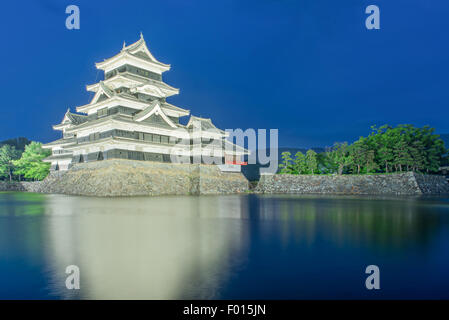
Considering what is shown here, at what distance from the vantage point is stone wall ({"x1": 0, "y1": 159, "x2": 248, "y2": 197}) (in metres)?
21.8

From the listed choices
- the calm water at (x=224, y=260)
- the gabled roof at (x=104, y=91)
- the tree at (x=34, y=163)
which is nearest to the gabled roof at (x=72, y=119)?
the tree at (x=34, y=163)

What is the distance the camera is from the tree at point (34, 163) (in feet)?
110

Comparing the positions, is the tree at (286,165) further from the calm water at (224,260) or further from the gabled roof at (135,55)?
the calm water at (224,260)

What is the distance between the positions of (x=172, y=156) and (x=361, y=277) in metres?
24.6

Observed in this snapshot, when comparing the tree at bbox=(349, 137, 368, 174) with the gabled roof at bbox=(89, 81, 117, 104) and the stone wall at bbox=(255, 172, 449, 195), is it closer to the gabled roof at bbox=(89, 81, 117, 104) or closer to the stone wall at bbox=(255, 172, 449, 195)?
the stone wall at bbox=(255, 172, 449, 195)

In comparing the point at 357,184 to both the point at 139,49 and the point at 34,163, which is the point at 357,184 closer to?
the point at 139,49

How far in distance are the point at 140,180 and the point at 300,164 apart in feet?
60.6

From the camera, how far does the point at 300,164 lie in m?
30.6

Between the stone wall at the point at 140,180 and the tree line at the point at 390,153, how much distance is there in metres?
10.4

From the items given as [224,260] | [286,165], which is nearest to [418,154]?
[286,165]

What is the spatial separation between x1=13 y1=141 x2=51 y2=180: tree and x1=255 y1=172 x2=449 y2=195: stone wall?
92.7 feet
